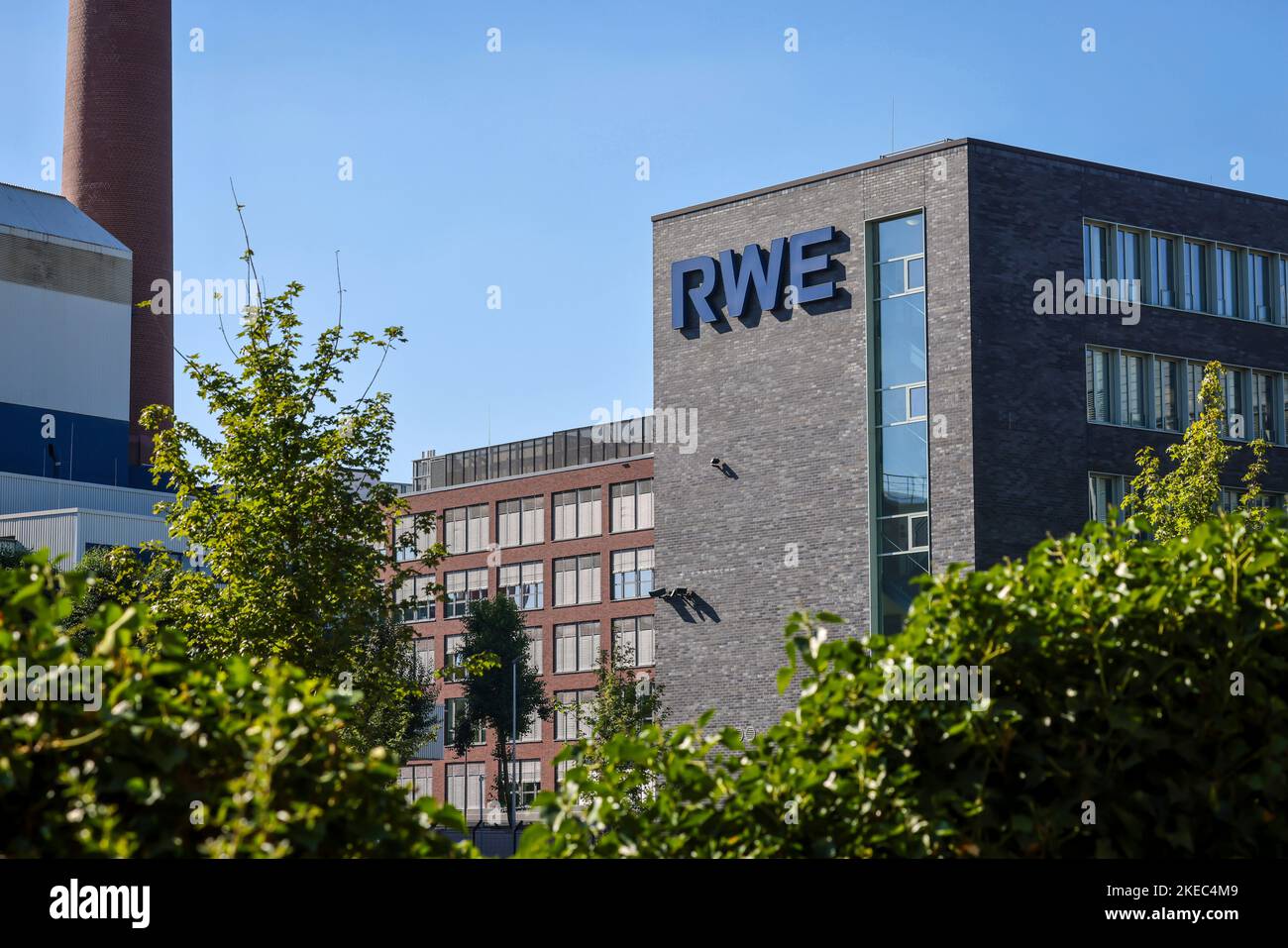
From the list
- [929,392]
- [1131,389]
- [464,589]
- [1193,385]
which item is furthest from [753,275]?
[464,589]

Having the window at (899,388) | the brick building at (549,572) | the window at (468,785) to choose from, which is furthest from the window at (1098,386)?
the window at (468,785)

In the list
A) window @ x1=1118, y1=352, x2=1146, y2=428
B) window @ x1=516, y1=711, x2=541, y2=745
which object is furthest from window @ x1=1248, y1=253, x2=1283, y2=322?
window @ x1=516, y1=711, x2=541, y2=745

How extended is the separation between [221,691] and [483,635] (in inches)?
3033

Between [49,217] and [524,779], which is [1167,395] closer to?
[524,779]

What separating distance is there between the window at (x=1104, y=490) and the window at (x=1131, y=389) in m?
1.77

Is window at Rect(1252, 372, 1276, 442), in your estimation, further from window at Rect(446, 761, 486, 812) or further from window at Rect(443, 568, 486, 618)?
window at Rect(443, 568, 486, 618)

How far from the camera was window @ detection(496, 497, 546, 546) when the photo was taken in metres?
92.1

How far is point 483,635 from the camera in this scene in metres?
81.8

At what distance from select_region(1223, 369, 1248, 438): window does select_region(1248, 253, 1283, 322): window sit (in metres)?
1.97

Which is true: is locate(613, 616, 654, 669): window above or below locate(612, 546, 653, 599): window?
below

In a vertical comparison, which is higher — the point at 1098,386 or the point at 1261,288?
the point at 1261,288

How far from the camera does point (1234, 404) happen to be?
48.1m

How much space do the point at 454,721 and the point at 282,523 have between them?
68.5 meters
